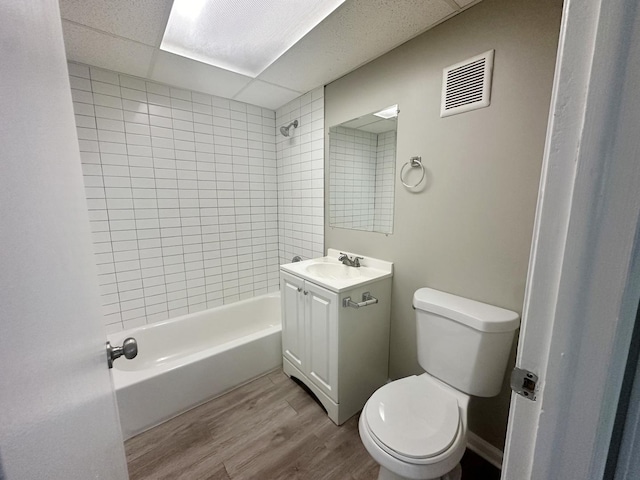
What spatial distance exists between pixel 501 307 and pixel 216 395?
186cm

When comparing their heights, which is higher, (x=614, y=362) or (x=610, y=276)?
(x=610, y=276)

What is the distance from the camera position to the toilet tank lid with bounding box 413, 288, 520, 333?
3.67 ft

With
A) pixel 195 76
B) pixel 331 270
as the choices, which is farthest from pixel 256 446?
pixel 195 76

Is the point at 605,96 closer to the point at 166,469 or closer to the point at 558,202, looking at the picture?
the point at 558,202

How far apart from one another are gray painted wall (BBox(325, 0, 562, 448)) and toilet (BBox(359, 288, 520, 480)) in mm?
171

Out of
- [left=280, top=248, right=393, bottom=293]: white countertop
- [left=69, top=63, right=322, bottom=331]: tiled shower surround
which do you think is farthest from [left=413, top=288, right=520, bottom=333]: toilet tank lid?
[left=69, top=63, right=322, bottom=331]: tiled shower surround

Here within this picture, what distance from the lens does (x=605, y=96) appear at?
0.36 metres

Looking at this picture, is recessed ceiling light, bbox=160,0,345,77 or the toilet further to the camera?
recessed ceiling light, bbox=160,0,345,77

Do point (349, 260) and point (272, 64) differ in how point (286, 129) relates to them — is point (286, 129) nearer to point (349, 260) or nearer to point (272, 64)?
point (272, 64)

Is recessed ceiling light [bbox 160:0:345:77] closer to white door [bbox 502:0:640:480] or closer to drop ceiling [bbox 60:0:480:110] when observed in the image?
drop ceiling [bbox 60:0:480:110]

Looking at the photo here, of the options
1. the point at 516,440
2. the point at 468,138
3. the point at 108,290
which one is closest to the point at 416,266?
the point at 468,138

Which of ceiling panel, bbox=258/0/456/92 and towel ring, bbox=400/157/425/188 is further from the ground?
ceiling panel, bbox=258/0/456/92

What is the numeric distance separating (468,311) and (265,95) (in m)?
2.19

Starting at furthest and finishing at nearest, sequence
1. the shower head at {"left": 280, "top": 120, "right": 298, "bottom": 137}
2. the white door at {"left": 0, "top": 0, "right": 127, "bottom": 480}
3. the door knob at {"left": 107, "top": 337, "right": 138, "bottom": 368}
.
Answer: the shower head at {"left": 280, "top": 120, "right": 298, "bottom": 137} → the door knob at {"left": 107, "top": 337, "right": 138, "bottom": 368} → the white door at {"left": 0, "top": 0, "right": 127, "bottom": 480}
